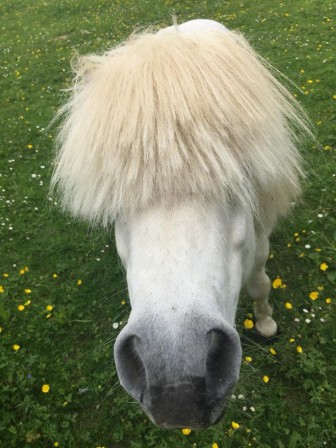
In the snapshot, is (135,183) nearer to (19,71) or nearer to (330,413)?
(330,413)

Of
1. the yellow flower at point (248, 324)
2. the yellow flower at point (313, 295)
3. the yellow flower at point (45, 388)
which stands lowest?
the yellow flower at point (313, 295)

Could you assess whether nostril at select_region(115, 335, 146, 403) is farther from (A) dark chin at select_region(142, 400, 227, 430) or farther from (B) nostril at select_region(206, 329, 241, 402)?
(B) nostril at select_region(206, 329, 241, 402)

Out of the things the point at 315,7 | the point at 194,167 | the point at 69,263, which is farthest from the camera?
the point at 315,7

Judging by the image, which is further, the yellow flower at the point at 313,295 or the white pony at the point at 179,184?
the yellow flower at the point at 313,295

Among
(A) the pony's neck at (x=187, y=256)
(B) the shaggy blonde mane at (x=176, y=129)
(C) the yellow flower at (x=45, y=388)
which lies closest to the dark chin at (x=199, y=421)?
(A) the pony's neck at (x=187, y=256)

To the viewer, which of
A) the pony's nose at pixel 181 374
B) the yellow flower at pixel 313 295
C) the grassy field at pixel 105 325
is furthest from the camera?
the yellow flower at pixel 313 295

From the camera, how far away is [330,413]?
250 centimetres

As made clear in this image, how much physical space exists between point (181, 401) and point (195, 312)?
272mm

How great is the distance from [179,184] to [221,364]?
63 cm

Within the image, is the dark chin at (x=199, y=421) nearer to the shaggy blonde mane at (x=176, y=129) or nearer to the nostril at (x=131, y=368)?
the nostril at (x=131, y=368)

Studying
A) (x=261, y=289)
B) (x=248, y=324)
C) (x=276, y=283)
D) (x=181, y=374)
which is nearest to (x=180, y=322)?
(x=181, y=374)

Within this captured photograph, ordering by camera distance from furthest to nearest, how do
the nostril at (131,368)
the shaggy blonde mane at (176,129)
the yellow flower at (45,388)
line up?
the yellow flower at (45,388) < the shaggy blonde mane at (176,129) < the nostril at (131,368)

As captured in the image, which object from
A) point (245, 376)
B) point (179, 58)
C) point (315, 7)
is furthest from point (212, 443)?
point (315, 7)

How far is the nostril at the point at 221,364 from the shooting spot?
1.21 meters
